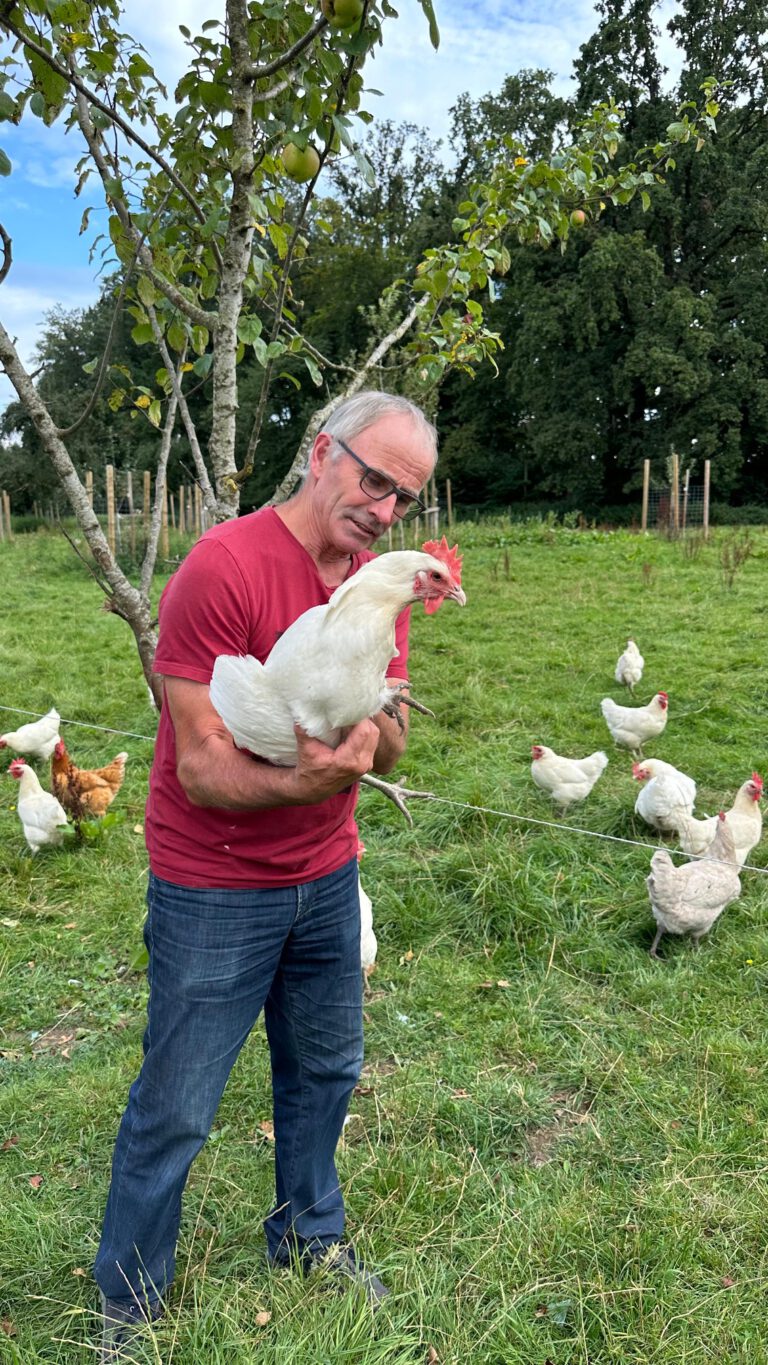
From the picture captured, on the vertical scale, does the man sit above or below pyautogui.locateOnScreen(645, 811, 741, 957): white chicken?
above

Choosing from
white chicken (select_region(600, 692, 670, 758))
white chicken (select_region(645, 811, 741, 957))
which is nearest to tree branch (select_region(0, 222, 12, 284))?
white chicken (select_region(645, 811, 741, 957))

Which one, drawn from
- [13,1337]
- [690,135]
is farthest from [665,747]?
[13,1337]

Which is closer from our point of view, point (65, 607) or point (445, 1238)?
point (445, 1238)

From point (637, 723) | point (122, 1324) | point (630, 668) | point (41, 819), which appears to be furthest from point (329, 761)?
point (630, 668)

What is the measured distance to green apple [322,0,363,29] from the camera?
1396 millimetres

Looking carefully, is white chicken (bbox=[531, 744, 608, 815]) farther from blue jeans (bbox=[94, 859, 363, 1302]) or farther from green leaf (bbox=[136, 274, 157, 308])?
green leaf (bbox=[136, 274, 157, 308])

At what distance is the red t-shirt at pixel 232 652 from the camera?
5.23 feet

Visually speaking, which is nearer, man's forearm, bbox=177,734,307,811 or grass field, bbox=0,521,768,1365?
man's forearm, bbox=177,734,307,811

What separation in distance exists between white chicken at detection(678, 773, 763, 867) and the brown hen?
3454 mm

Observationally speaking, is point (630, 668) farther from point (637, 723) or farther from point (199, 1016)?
point (199, 1016)

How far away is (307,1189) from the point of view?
6.81ft

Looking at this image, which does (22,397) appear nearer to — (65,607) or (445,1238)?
(445,1238)

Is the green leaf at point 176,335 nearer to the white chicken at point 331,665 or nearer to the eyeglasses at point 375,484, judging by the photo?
the eyeglasses at point 375,484

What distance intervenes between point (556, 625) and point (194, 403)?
24692 millimetres
